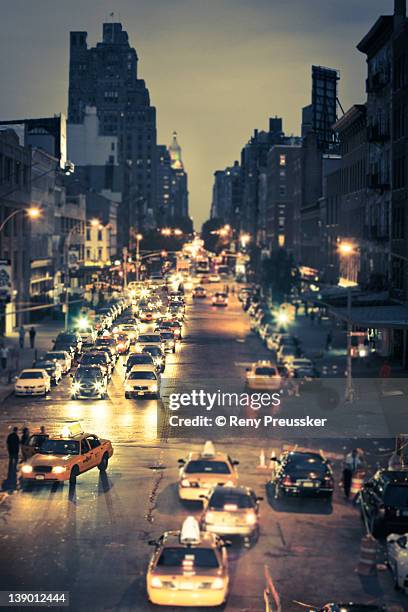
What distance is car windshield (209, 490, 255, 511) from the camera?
25.4 meters

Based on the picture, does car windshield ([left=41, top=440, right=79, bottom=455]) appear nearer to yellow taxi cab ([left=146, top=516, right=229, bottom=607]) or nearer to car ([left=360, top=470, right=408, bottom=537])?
car ([left=360, top=470, right=408, bottom=537])

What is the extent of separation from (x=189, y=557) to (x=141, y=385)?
105 feet

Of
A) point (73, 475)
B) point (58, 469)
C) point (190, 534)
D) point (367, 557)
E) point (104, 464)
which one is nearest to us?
point (190, 534)

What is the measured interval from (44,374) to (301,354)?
2180 cm

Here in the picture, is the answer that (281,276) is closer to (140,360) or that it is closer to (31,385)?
(140,360)

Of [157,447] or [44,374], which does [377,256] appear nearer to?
[44,374]

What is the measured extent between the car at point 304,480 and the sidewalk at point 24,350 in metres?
23.7

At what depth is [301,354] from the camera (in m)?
71.0

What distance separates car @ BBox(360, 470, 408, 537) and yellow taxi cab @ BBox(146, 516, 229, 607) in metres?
6.10

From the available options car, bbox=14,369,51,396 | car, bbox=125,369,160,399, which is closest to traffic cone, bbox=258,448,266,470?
car, bbox=125,369,160,399

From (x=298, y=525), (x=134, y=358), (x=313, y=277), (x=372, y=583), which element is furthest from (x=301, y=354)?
(x=313, y=277)

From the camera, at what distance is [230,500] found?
25.6 metres

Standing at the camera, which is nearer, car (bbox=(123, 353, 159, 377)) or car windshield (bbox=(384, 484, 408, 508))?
car windshield (bbox=(384, 484, 408, 508))

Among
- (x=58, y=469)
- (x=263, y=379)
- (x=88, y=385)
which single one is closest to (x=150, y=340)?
(x=263, y=379)
